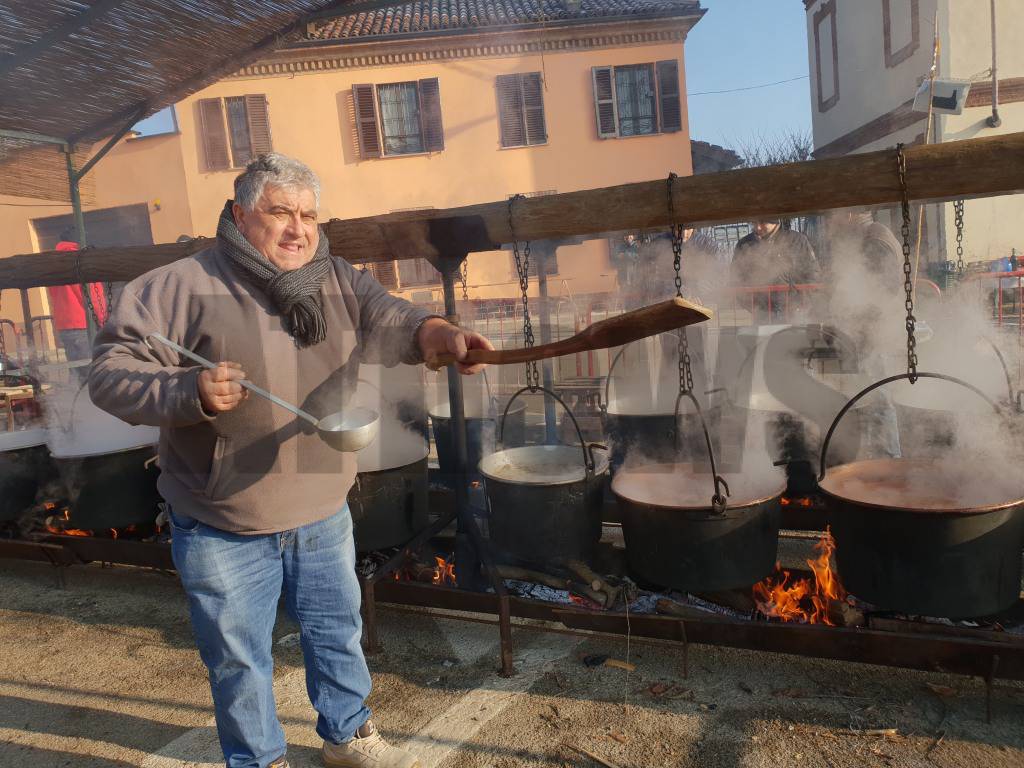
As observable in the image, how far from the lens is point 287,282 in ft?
7.14

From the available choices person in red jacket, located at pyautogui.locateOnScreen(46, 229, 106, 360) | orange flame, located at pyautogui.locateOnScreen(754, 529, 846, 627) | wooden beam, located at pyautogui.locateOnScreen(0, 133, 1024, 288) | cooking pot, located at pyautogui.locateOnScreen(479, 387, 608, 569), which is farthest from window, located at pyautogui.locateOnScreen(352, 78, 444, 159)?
orange flame, located at pyautogui.locateOnScreen(754, 529, 846, 627)

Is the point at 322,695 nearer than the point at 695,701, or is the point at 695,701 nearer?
the point at 322,695

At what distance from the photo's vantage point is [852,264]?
5898 mm

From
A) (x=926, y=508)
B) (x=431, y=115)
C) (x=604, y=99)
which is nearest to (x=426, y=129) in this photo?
(x=431, y=115)

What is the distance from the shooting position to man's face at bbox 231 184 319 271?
2.19 metres

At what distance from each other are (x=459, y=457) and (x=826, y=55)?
19.0 meters

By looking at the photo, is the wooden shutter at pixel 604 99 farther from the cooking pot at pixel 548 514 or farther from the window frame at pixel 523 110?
the cooking pot at pixel 548 514

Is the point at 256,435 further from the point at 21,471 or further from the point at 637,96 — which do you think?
the point at 637,96

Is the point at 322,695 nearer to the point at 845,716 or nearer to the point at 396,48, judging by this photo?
the point at 845,716

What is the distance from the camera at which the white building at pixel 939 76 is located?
40.8ft

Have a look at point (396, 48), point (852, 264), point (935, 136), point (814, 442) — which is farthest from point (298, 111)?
point (814, 442)

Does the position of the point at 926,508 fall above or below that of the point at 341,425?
below

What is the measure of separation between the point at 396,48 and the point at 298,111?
3.22 meters

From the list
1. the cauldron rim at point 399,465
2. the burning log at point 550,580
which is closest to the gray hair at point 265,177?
the cauldron rim at point 399,465
